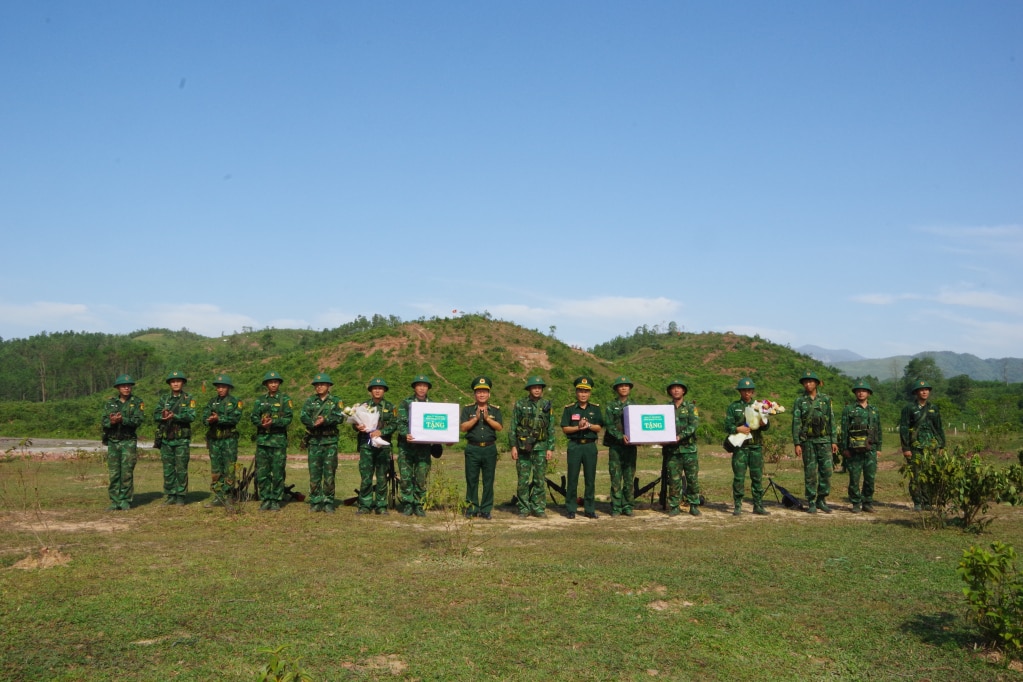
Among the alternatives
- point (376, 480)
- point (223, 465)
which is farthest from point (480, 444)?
point (223, 465)

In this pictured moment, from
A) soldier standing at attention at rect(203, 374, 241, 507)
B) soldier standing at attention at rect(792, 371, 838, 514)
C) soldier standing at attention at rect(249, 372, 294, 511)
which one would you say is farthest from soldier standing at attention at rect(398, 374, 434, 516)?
soldier standing at attention at rect(792, 371, 838, 514)

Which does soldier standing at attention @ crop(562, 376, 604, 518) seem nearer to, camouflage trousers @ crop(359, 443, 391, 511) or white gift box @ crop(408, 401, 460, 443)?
white gift box @ crop(408, 401, 460, 443)

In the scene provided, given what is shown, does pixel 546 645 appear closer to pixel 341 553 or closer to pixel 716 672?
pixel 716 672

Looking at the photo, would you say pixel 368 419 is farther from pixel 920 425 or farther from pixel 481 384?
pixel 920 425

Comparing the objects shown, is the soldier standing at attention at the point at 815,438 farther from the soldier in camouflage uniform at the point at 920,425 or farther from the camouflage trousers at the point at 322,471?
the camouflage trousers at the point at 322,471

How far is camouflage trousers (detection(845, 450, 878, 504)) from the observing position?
1204cm

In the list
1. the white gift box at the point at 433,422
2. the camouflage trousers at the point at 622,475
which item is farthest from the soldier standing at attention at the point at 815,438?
the white gift box at the point at 433,422

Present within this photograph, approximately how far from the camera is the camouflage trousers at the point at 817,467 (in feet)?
39.7

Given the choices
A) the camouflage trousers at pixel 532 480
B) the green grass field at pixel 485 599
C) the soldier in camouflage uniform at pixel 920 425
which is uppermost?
the soldier in camouflage uniform at pixel 920 425

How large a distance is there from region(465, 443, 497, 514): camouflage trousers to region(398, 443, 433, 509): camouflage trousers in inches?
26.4

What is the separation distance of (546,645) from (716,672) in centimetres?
130

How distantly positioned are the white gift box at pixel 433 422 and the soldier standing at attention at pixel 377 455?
0.42 meters

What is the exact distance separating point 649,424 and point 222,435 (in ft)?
22.6

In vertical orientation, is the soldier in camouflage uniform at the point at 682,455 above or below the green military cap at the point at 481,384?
below
